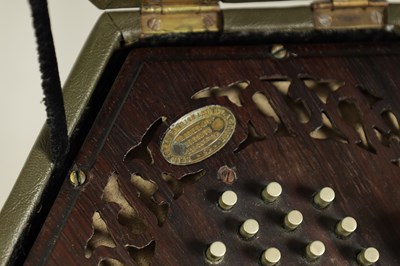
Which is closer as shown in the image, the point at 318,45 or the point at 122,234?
the point at 122,234

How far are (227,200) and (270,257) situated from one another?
0.08 metres

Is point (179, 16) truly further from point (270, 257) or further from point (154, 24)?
point (270, 257)

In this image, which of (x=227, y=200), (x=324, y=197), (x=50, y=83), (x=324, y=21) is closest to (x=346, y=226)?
(x=324, y=197)

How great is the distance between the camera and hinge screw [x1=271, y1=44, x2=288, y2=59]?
1170 millimetres

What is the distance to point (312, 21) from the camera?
120 centimetres

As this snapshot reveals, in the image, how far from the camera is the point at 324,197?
1.11 meters

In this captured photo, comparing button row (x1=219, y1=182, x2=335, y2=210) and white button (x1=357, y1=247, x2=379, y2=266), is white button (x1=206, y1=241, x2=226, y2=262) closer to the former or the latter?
button row (x1=219, y1=182, x2=335, y2=210)

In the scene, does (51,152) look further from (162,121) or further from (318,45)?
(318,45)

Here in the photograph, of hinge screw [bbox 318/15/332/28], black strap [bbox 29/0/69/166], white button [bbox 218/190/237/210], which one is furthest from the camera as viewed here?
hinge screw [bbox 318/15/332/28]

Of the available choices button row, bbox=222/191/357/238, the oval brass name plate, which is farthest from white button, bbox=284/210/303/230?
the oval brass name plate

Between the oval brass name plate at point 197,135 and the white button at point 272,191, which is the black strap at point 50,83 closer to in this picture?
the oval brass name plate at point 197,135

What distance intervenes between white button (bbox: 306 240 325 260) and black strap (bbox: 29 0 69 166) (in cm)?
31

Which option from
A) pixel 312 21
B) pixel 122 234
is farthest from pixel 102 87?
pixel 312 21

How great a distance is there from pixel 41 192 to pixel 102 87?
15 cm
